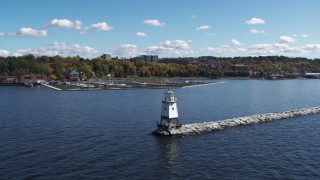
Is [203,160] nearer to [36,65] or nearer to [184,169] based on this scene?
[184,169]

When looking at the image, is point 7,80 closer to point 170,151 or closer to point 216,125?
point 216,125

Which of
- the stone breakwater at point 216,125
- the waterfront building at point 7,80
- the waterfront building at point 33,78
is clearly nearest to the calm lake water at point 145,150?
the stone breakwater at point 216,125

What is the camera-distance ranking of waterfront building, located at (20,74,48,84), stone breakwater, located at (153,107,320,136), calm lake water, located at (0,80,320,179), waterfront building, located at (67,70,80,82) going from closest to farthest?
calm lake water, located at (0,80,320,179) < stone breakwater, located at (153,107,320,136) < waterfront building, located at (20,74,48,84) < waterfront building, located at (67,70,80,82)

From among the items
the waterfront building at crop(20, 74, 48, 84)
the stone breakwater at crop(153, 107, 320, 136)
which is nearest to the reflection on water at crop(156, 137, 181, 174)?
the stone breakwater at crop(153, 107, 320, 136)

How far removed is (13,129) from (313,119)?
139 feet

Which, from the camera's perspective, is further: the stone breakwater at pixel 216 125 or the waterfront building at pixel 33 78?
the waterfront building at pixel 33 78

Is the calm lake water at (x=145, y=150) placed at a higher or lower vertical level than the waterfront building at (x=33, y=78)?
lower

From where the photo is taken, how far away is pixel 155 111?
66.4 meters

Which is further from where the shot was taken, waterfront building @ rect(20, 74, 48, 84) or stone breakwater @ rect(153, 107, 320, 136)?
waterfront building @ rect(20, 74, 48, 84)

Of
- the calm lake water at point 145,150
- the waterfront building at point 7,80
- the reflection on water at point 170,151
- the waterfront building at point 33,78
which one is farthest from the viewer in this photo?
the waterfront building at point 7,80

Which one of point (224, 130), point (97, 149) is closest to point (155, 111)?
point (224, 130)

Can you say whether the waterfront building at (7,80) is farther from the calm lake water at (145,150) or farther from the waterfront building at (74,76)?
the calm lake water at (145,150)

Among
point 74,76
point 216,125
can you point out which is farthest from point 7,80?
point 216,125

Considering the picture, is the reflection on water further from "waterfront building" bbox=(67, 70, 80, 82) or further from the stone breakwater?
"waterfront building" bbox=(67, 70, 80, 82)
